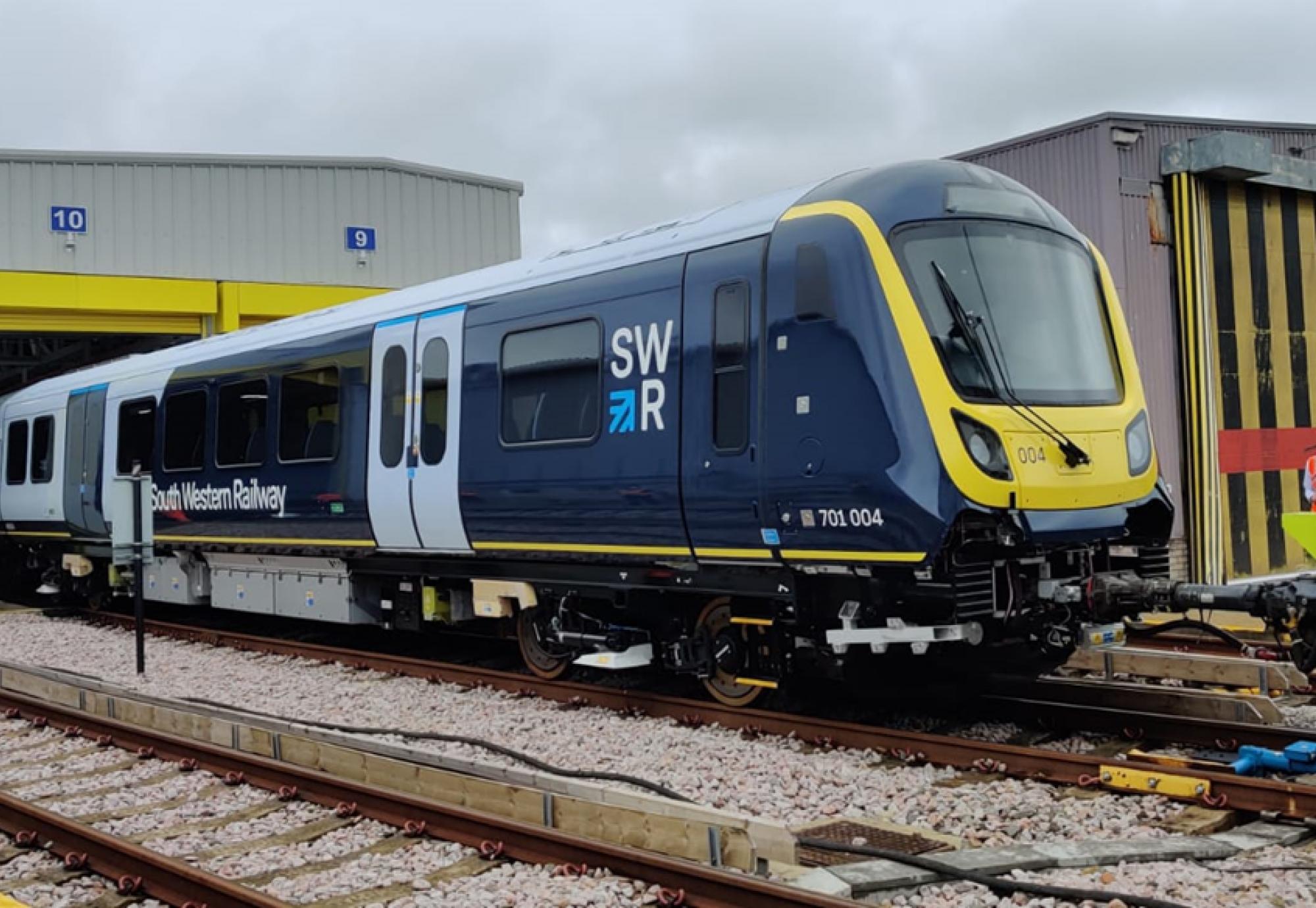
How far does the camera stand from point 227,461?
1223 cm

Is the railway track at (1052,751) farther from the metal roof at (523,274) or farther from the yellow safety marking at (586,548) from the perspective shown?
the metal roof at (523,274)

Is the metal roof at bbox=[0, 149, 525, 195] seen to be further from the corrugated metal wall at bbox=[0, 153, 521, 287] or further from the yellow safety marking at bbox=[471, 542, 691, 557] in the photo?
the yellow safety marking at bbox=[471, 542, 691, 557]

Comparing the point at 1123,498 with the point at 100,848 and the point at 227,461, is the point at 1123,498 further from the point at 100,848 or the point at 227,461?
the point at 227,461

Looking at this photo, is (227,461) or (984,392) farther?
(227,461)

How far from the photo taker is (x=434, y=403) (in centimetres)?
958

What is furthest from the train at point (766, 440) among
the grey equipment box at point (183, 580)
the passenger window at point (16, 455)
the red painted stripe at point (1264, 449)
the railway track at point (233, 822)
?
the red painted stripe at point (1264, 449)

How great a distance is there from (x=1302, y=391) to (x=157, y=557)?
579 inches

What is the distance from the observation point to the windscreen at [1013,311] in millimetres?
6715

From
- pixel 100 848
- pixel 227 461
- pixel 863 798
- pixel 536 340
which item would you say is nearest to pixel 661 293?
pixel 536 340

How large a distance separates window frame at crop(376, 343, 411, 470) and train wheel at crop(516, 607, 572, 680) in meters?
1.60

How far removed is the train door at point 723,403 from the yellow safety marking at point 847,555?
0.59 ft

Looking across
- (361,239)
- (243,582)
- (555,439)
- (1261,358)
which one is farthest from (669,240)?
(361,239)

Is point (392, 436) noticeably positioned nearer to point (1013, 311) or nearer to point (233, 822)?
point (233, 822)

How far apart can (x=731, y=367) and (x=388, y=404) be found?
3769mm
